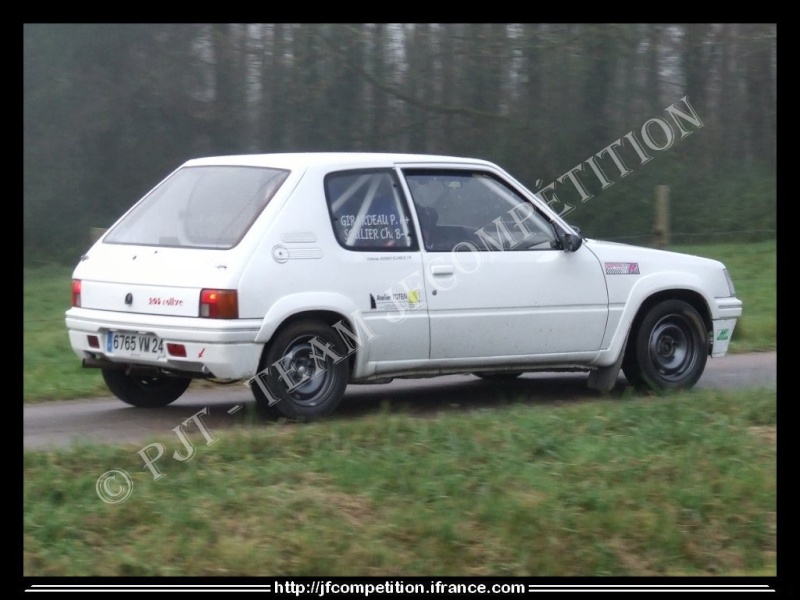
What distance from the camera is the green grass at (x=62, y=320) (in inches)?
363

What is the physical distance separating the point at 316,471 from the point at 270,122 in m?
14.6

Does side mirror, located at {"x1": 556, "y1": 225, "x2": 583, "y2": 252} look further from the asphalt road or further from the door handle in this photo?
the asphalt road

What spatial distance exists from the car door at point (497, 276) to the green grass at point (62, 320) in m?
3.06

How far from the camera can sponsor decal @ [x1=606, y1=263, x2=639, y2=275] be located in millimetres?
8352

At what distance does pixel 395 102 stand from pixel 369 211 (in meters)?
12.6

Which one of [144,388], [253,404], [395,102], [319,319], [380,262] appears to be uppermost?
[395,102]

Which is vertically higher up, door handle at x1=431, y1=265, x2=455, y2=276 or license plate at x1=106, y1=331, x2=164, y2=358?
door handle at x1=431, y1=265, x2=455, y2=276

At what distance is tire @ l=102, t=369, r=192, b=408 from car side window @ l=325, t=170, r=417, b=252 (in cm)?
167

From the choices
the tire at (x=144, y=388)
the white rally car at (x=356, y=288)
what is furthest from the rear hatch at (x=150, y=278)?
the tire at (x=144, y=388)

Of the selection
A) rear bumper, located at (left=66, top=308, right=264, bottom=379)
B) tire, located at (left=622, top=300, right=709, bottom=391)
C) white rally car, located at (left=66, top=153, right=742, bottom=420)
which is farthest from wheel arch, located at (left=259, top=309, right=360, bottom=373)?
tire, located at (left=622, top=300, right=709, bottom=391)

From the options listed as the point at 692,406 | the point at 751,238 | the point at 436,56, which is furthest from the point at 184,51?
the point at 692,406

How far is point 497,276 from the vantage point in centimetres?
791

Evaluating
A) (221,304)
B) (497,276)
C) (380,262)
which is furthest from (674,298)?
(221,304)

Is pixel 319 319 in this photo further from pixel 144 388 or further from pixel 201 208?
pixel 144 388
